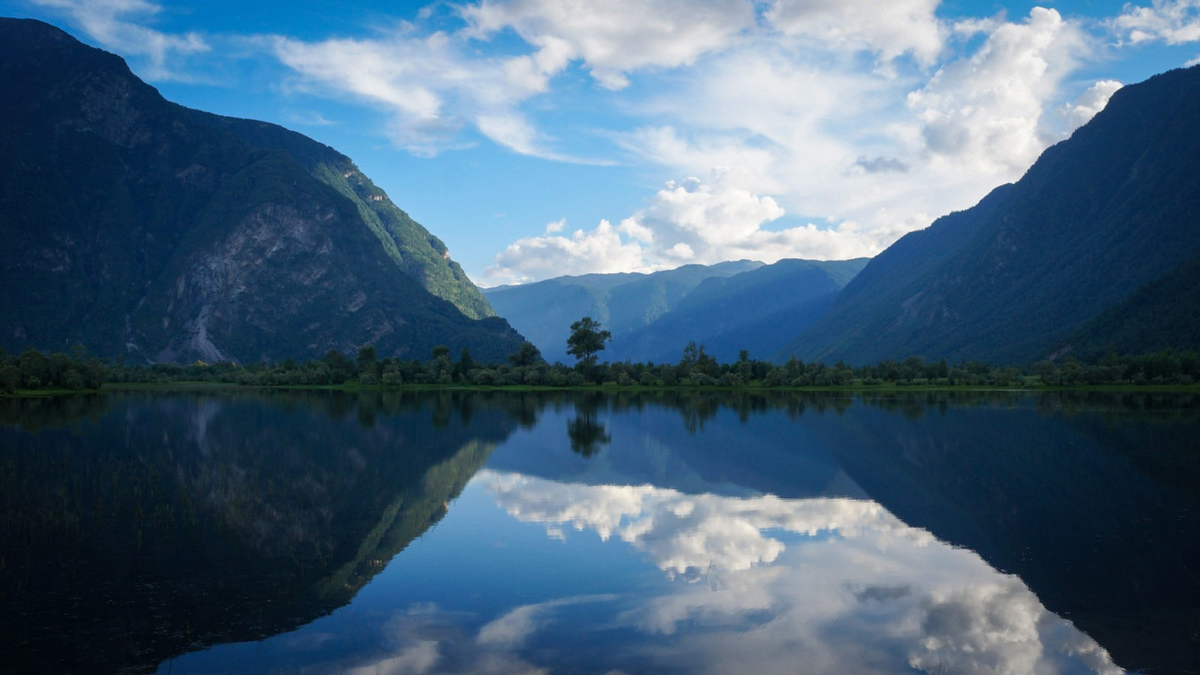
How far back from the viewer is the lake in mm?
14711

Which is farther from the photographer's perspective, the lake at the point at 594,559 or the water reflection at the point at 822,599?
the lake at the point at 594,559

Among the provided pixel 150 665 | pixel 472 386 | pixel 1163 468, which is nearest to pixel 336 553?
pixel 150 665

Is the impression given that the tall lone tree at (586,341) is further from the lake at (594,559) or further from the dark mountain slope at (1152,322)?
the lake at (594,559)

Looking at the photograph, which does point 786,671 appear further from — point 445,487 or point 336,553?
point 445,487

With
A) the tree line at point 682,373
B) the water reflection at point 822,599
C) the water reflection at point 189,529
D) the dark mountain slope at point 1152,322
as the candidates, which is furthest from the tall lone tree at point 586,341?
the water reflection at point 822,599

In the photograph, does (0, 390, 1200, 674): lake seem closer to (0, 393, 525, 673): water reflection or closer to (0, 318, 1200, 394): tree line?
(0, 393, 525, 673): water reflection

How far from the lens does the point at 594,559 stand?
21.6 m

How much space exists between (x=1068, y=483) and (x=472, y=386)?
397ft

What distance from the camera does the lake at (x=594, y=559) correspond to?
48.3ft

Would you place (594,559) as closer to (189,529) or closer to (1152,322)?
(189,529)

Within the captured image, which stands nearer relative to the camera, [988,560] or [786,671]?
[786,671]

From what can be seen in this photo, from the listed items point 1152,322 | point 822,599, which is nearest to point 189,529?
point 822,599

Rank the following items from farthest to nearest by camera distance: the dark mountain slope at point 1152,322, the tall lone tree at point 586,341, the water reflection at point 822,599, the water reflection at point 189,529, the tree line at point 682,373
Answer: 1. the dark mountain slope at point 1152,322
2. the tall lone tree at point 586,341
3. the tree line at point 682,373
4. the water reflection at point 189,529
5. the water reflection at point 822,599

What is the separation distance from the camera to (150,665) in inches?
537
